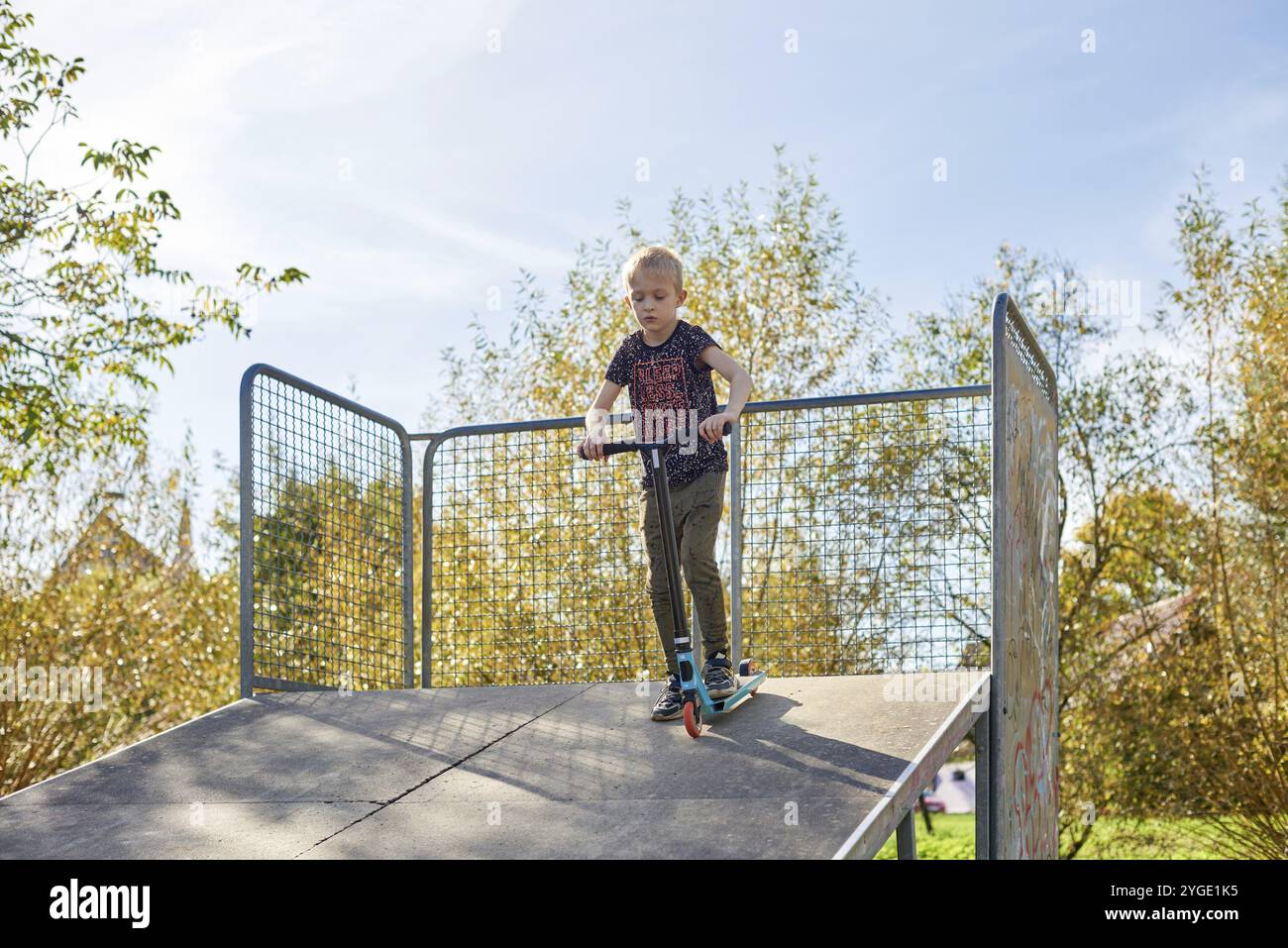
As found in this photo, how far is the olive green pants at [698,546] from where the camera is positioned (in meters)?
4.68

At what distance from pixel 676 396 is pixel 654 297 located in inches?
15.6

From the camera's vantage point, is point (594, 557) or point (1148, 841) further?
point (1148, 841)

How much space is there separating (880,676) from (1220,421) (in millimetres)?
11871

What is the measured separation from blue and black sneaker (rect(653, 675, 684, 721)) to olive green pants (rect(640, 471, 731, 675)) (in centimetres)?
11

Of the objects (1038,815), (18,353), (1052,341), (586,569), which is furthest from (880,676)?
(1052,341)

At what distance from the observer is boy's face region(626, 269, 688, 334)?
4.60 meters

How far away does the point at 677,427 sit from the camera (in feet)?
15.7

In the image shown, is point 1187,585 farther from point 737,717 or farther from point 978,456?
point 737,717

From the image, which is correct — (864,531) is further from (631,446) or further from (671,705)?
(631,446)

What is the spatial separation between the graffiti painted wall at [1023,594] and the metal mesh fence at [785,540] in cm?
32

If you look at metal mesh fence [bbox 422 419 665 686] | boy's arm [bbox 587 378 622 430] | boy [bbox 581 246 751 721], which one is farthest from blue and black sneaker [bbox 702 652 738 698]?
metal mesh fence [bbox 422 419 665 686]

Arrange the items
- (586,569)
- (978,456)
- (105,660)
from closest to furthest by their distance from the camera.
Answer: (978,456)
(586,569)
(105,660)

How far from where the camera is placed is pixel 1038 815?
18.3ft

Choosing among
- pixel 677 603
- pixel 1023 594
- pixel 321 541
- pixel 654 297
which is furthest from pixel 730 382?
pixel 321 541
